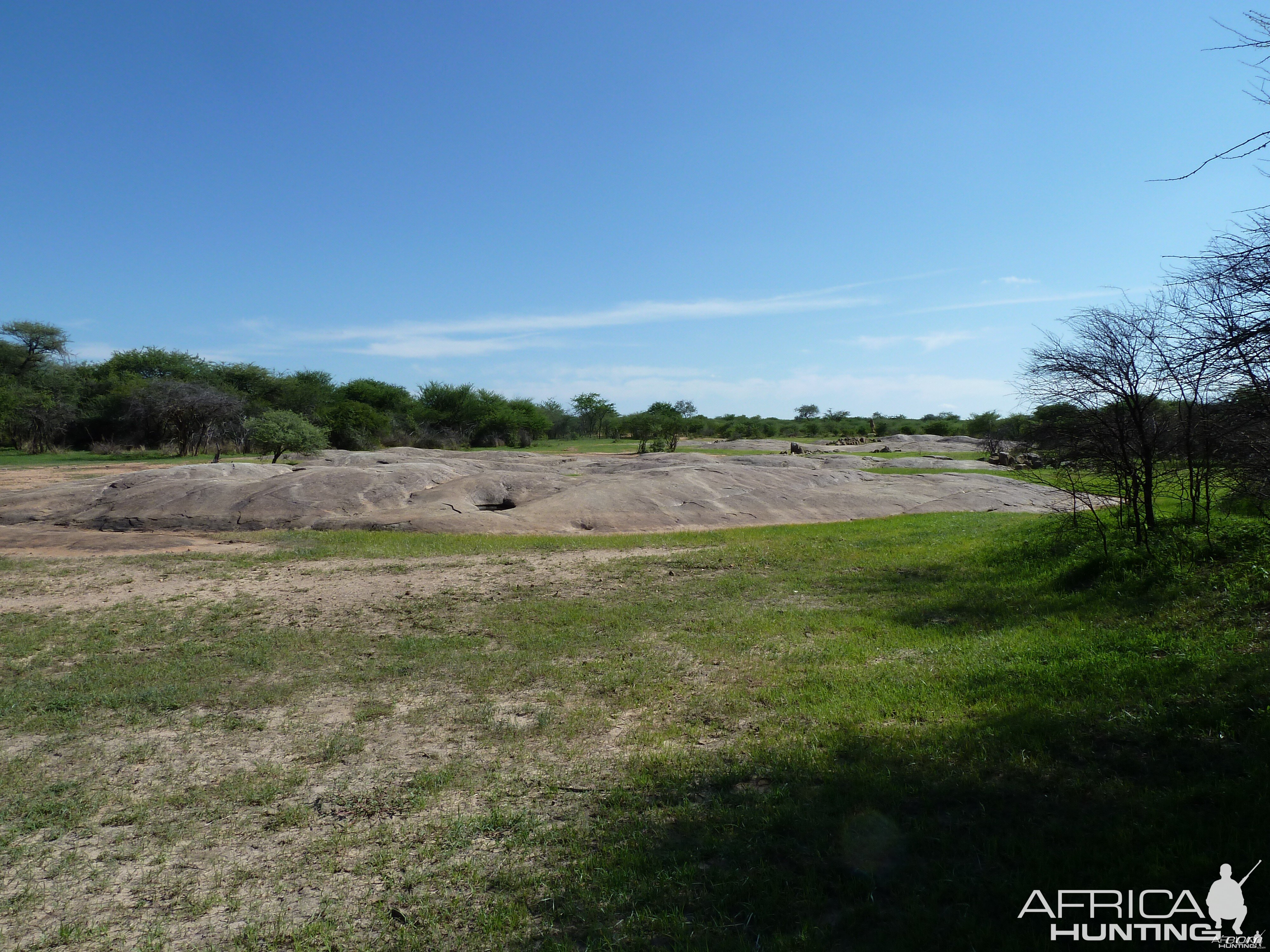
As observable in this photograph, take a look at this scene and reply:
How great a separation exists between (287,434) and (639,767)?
100 feet

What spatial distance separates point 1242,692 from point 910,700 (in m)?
2.24

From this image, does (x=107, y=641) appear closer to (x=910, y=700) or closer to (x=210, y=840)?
(x=210, y=840)

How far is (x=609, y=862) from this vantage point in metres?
3.73

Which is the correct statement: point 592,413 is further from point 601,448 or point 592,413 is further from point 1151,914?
point 1151,914

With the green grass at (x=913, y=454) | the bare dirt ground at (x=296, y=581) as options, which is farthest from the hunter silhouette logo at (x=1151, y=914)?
the green grass at (x=913, y=454)

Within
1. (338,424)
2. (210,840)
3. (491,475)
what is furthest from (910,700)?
(338,424)

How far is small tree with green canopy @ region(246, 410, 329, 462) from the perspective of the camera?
31.0 metres

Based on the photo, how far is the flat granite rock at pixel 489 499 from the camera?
18297 millimetres

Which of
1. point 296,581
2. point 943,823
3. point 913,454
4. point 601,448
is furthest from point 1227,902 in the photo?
point 601,448

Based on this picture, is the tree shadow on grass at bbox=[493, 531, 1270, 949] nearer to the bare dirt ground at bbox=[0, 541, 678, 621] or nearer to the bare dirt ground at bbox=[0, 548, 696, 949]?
the bare dirt ground at bbox=[0, 548, 696, 949]

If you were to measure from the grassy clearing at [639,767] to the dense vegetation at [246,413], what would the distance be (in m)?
27.2

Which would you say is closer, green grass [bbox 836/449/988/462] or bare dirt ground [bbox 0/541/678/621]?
bare dirt ground [bbox 0/541/678/621]

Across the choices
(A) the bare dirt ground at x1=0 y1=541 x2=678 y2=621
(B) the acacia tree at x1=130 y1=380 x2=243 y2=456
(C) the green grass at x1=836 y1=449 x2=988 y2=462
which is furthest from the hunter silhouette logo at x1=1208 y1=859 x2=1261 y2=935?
(B) the acacia tree at x1=130 y1=380 x2=243 y2=456

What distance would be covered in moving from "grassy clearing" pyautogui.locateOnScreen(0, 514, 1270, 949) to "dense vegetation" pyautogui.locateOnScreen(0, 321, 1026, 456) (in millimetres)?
27151
